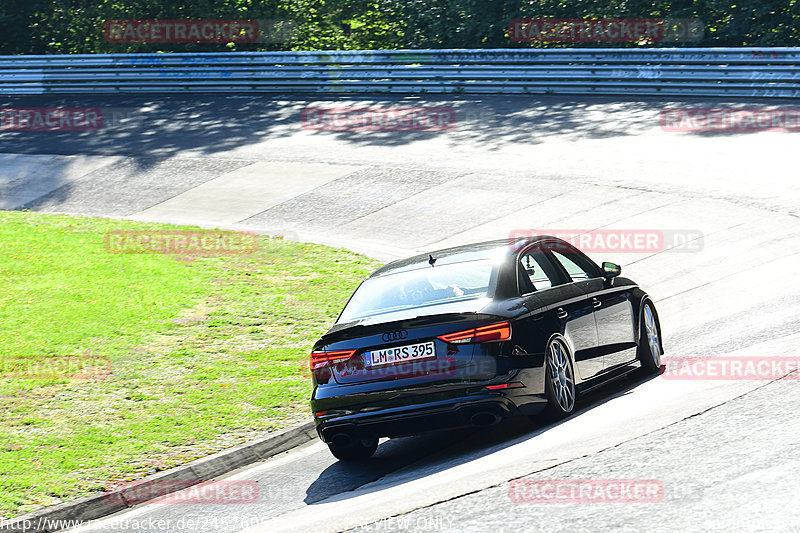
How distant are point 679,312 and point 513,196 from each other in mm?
6333

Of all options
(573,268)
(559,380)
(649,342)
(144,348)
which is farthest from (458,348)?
(144,348)

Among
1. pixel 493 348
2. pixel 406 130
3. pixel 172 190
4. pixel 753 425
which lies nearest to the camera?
pixel 753 425

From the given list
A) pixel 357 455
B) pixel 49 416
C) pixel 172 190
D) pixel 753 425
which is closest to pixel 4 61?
pixel 172 190

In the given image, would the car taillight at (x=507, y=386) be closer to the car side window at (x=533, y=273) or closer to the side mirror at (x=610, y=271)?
the car side window at (x=533, y=273)

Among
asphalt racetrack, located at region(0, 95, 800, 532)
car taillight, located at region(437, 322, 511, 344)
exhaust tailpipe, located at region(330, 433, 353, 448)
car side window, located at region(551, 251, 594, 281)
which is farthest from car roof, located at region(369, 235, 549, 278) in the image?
exhaust tailpipe, located at region(330, 433, 353, 448)

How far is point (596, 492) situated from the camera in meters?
6.00

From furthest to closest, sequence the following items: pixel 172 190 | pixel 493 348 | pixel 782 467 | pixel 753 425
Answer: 1. pixel 172 190
2. pixel 493 348
3. pixel 753 425
4. pixel 782 467

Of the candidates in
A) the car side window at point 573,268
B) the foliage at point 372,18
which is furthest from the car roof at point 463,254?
the foliage at point 372,18

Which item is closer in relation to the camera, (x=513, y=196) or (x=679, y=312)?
(x=679, y=312)

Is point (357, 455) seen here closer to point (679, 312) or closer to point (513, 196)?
point (679, 312)

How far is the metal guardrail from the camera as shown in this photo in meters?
22.7

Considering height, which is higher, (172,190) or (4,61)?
(4,61)

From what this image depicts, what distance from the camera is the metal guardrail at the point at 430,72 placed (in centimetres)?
2266

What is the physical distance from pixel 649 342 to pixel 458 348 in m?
2.62
